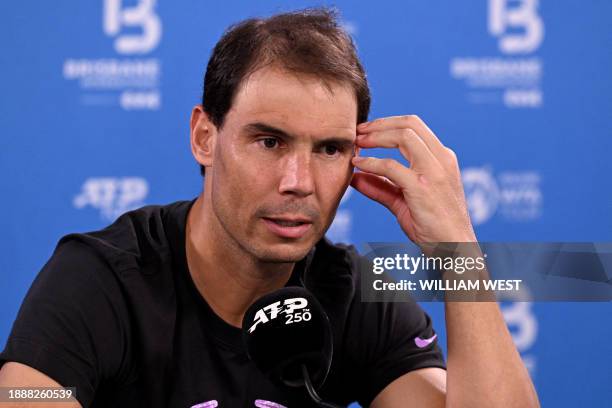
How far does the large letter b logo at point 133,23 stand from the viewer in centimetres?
278

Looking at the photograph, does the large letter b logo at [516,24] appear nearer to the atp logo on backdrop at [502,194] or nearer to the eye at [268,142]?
the atp logo on backdrop at [502,194]

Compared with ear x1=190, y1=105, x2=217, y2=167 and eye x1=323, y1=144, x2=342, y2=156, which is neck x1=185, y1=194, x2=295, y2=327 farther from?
eye x1=323, y1=144, x2=342, y2=156

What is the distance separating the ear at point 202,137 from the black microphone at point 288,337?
43 cm

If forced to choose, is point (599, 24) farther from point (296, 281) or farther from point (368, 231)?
point (296, 281)

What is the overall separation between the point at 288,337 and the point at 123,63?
164cm

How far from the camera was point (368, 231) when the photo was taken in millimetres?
2891

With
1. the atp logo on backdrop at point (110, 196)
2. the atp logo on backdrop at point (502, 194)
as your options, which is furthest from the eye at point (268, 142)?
the atp logo on backdrop at point (502, 194)

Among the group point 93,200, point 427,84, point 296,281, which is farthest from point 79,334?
point 427,84

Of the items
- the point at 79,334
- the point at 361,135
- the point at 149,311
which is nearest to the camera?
the point at 79,334

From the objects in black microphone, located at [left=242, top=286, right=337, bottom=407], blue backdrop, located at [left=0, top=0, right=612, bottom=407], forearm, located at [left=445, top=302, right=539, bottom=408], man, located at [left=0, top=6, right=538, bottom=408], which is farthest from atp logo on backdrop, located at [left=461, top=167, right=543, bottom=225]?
black microphone, located at [left=242, top=286, right=337, bottom=407]

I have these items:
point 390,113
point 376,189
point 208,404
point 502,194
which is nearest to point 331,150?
point 376,189

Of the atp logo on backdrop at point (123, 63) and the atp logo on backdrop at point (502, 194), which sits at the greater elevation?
the atp logo on backdrop at point (123, 63)

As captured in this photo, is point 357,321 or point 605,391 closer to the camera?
point 357,321

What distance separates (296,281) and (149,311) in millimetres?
314
